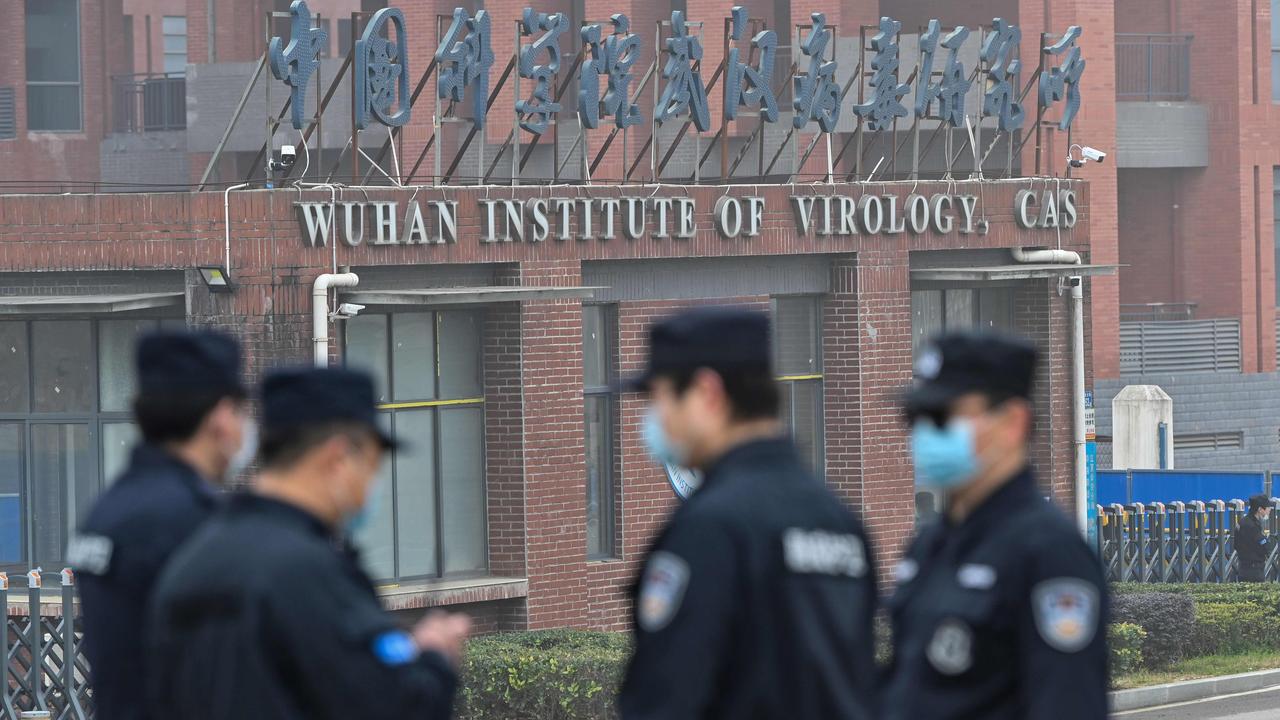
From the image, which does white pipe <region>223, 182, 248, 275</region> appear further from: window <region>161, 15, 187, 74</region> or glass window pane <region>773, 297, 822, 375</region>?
window <region>161, 15, 187, 74</region>

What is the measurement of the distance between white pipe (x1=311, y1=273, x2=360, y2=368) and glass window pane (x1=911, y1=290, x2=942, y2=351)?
27.2ft

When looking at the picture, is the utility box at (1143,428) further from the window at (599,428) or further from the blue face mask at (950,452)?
the blue face mask at (950,452)

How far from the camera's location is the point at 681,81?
23.3 metres

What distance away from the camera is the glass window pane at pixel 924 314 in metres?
25.4

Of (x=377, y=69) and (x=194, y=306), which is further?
(x=377, y=69)

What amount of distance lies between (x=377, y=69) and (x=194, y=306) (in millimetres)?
3204

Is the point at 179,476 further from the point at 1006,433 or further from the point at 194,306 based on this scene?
the point at 194,306

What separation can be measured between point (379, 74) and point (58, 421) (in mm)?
4620

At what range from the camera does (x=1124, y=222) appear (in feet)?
148

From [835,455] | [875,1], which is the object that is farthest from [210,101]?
[835,455]

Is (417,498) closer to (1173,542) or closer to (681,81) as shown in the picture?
(681,81)

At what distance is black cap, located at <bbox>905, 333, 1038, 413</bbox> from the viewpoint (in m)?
5.19

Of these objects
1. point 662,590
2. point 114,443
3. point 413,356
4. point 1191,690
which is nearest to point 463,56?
point 413,356

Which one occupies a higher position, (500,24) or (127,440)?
(500,24)
